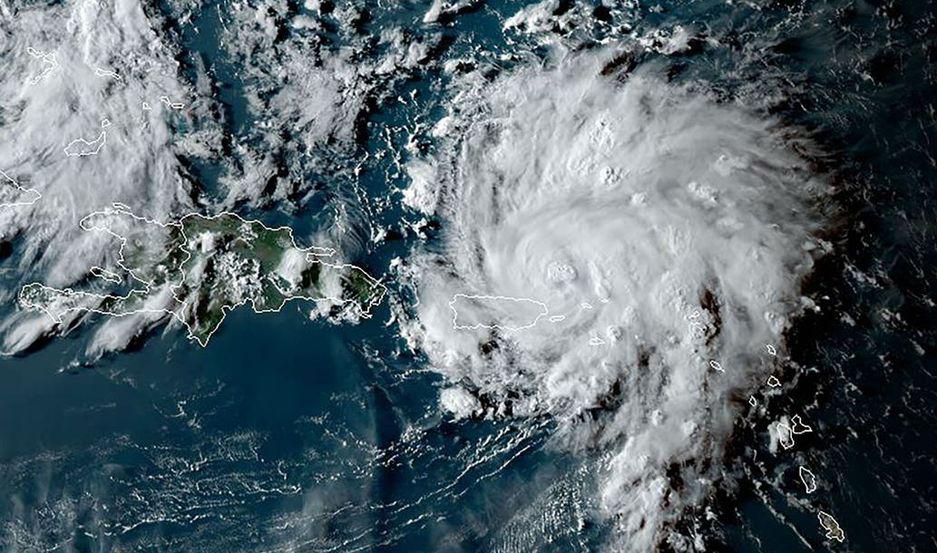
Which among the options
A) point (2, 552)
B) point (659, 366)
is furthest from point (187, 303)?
point (659, 366)

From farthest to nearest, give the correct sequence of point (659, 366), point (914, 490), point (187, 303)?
1. point (187, 303)
2. point (659, 366)
3. point (914, 490)

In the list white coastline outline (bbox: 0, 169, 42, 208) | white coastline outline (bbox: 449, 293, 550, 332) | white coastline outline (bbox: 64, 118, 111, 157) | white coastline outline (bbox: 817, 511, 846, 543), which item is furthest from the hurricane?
white coastline outline (bbox: 0, 169, 42, 208)

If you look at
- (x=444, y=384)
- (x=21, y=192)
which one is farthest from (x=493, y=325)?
(x=21, y=192)

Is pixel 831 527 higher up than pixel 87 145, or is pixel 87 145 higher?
pixel 87 145

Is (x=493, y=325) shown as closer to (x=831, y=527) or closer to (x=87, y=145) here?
(x=831, y=527)

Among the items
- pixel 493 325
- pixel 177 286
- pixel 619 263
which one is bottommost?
pixel 493 325

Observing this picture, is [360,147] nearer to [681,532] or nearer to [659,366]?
[659,366]
